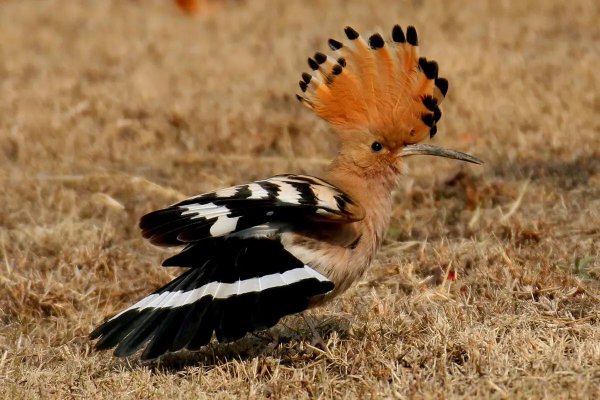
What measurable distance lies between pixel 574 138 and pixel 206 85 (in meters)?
2.63

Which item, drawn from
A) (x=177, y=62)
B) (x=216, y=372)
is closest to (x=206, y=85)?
(x=177, y=62)

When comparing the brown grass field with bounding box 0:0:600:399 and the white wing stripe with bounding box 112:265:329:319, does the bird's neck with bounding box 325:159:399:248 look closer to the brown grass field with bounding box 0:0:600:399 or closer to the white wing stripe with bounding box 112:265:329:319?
the brown grass field with bounding box 0:0:600:399

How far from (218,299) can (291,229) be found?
0.36 m

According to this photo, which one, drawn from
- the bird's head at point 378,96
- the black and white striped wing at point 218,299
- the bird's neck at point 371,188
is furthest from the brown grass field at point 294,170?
the bird's head at point 378,96

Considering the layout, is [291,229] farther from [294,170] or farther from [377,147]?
[294,170]

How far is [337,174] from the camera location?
156 inches

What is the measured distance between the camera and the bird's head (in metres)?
3.92

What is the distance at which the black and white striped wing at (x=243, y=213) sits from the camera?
3340mm

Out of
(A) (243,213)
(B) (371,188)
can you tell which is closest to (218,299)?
(A) (243,213)

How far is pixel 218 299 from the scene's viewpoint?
3.31 m

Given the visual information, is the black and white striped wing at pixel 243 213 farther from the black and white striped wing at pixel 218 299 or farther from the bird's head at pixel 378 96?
the bird's head at pixel 378 96

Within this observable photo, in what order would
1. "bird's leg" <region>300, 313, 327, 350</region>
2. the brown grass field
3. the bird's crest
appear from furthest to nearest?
the bird's crest
"bird's leg" <region>300, 313, 327, 350</region>
the brown grass field

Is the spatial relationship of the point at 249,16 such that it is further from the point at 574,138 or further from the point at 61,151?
the point at 574,138

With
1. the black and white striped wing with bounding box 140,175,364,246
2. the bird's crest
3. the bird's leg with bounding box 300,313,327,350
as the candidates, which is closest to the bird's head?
the bird's crest
